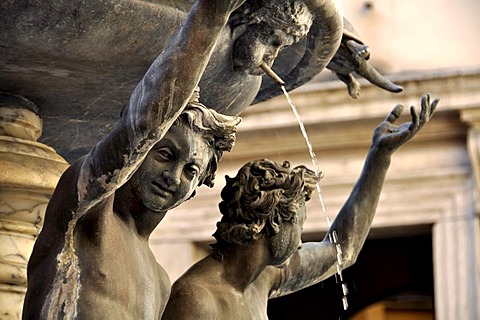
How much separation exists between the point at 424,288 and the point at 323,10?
7.83 m

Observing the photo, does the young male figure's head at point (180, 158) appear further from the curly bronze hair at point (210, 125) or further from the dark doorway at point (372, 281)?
the dark doorway at point (372, 281)

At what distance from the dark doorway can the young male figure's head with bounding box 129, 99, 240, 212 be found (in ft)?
25.2

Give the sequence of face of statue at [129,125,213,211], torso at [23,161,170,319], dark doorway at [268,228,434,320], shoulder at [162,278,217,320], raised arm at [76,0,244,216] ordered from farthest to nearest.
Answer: dark doorway at [268,228,434,320] < shoulder at [162,278,217,320] < face of statue at [129,125,213,211] < torso at [23,161,170,319] < raised arm at [76,0,244,216]

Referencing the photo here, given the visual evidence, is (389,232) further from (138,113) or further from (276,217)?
(138,113)

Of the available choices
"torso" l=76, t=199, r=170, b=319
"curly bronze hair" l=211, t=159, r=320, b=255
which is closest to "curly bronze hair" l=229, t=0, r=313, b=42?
"curly bronze hair" l=211, t=159, r=320, b=255

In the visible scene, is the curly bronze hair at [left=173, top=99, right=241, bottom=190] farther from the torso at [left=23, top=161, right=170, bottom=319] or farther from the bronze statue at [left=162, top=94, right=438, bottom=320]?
the bronze statue at [left=162, top=94, right=438, bottom=320]

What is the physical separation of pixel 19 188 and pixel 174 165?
647mm

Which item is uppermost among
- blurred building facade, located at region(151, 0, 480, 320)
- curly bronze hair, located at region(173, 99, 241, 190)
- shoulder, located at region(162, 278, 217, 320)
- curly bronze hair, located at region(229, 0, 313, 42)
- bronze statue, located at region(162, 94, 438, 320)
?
blurred building facade, located at region(151, 0, 480, 320)

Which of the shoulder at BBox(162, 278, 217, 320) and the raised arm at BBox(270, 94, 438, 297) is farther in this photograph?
the raised arm at BBox(270, 94, 438, 297)

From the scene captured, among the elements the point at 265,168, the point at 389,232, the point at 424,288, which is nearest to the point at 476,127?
the point at 389,232

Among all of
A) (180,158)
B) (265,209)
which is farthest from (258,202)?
(180,158)

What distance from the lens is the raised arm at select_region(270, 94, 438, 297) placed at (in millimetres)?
4465

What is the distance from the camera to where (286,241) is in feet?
13.5

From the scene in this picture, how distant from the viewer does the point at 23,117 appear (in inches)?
160
